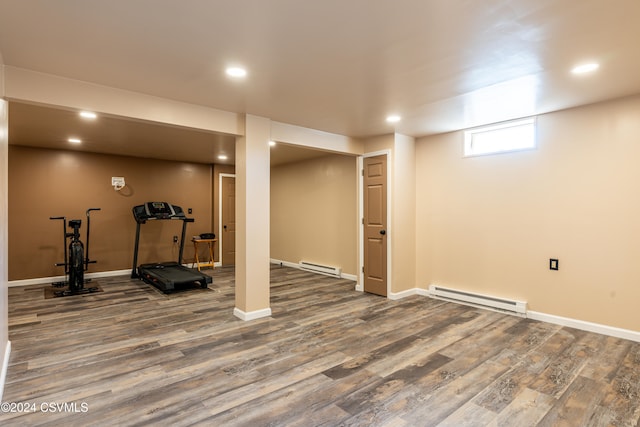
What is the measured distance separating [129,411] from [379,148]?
13.6 feet

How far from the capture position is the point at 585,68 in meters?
2.58

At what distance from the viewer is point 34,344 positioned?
10.1 feet

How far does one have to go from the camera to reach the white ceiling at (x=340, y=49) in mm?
1827

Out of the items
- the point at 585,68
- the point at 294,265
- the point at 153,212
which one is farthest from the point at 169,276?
the point at 585,68

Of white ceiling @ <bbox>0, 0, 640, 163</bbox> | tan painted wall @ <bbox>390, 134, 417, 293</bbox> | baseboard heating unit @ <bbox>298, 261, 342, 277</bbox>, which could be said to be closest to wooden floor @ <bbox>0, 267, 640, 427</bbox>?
tan painted wall @ <bbox>390, 134, 417, 293</bbox>

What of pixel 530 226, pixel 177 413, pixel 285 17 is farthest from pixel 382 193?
pixel 177 413

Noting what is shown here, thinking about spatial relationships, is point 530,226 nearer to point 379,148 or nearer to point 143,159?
point 379,148

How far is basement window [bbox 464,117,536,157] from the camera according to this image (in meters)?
3.91

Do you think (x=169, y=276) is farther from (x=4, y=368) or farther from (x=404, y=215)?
(x=404, y=215)

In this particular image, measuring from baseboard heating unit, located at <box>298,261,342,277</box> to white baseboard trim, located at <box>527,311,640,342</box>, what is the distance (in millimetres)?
3154

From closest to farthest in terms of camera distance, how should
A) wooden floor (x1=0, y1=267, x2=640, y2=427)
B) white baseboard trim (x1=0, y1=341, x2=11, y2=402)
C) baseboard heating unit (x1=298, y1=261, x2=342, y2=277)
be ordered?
1. wooden floor (x1=0, y1=267, x2=640, y2=427)
2. white baseboard trim (x1=0, y1=341, x2=11, y2=402)
3. baseboard heating unit (x1=298, y1=261, x2=342, y2=277)

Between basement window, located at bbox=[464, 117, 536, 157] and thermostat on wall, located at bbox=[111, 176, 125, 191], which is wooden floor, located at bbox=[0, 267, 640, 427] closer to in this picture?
basement window, located at bbox=[464, 117, 536, 157]

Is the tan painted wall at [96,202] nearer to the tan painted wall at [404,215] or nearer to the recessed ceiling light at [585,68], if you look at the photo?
the tan painted wall at [404,215]

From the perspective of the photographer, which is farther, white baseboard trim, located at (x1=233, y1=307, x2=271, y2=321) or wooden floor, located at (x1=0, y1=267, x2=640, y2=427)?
white baseboard trim, located at (x1=233, y1=307, x2=271, y2=321)
